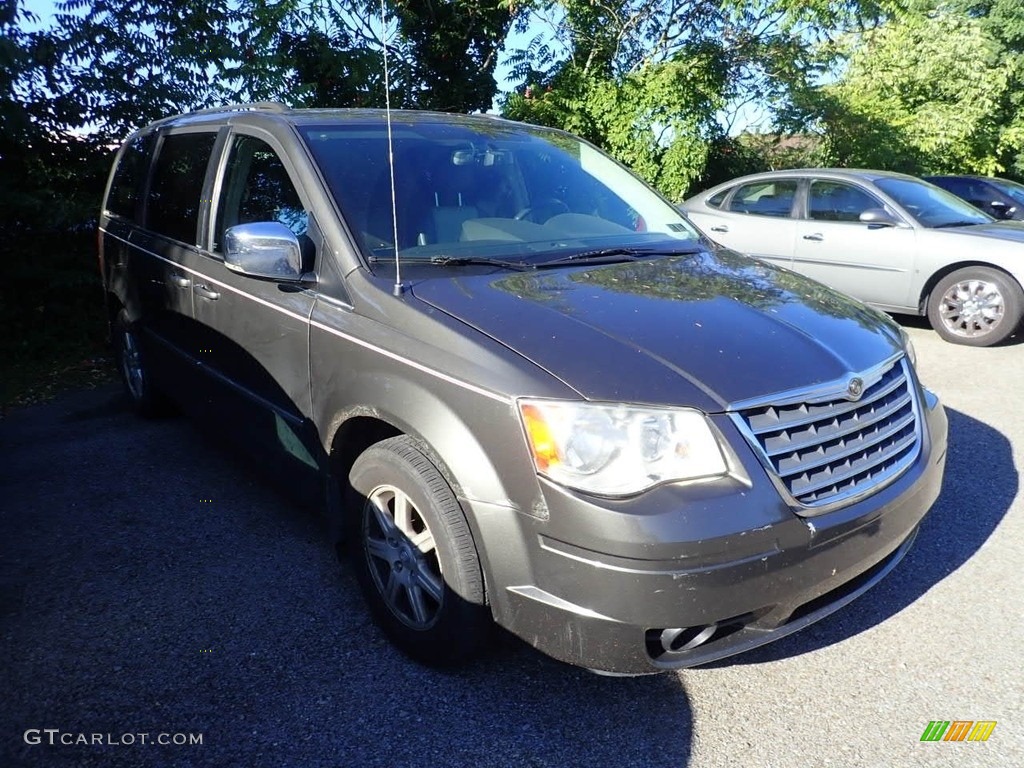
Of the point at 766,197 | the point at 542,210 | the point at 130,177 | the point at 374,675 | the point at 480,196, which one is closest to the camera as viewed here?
the point at 374,675

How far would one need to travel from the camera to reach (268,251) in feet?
9.41

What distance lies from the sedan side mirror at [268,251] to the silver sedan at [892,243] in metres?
4.81

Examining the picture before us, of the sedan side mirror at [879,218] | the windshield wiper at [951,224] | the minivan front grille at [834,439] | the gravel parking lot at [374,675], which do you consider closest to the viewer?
the minivan front grille at [834,439]

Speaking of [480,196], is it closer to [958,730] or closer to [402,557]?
[402,557]

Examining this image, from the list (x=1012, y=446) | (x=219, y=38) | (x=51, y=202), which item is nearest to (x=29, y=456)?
(x=51, y=202)

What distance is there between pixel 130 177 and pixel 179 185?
1.04 metres

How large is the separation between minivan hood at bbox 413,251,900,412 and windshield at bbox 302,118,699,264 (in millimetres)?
293

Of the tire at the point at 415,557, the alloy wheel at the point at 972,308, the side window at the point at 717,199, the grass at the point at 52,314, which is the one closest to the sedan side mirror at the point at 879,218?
the alloy wheel at the point at 972,308

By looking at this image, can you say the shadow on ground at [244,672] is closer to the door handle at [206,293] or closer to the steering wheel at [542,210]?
the door handle at [206,293]

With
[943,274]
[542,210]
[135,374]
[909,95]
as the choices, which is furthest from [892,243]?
[909,95]

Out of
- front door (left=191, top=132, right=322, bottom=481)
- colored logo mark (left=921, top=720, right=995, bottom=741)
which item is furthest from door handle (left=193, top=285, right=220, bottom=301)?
colored logo mark (left=921, top=720, right=995, bottom=741)

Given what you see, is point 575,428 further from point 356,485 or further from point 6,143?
point 6,143

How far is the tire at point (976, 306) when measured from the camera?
6918 millimetres

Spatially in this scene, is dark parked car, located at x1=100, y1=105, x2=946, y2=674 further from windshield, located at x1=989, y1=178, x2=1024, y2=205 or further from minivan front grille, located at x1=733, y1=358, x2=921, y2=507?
windshield, located at x1=989, y1=178, x2=1024, y2=205
